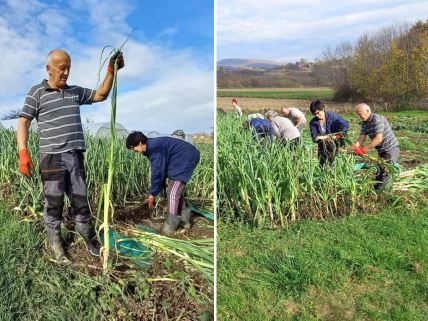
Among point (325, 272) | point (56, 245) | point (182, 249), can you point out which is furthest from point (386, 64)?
point (56, 245)

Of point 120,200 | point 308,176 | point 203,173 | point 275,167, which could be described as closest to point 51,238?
point 120,200

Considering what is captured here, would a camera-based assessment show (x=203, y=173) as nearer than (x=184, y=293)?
No

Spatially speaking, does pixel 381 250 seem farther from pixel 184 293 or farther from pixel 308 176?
pixel 184 293

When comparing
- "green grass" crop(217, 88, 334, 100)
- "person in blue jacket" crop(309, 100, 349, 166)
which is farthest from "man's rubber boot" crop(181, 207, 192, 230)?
"person in blue jacket" crop(309, 100, 349, 166)

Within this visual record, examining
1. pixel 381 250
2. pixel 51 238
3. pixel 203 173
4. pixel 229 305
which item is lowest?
pixel 229 305

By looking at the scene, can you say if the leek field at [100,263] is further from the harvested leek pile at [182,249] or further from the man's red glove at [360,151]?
the man's red glove at [360,151]

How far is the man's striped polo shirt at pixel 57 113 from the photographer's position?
233cm

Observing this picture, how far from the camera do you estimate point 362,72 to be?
13.1 ft

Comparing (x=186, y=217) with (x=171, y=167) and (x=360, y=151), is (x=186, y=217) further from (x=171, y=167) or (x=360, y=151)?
(x=360, y=151)

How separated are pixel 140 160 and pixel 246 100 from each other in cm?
183

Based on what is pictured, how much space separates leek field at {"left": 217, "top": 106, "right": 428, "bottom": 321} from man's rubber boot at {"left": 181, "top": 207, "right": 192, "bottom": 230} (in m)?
0.55

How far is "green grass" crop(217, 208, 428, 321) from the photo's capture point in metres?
2.89

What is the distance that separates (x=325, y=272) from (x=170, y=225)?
1.11 m

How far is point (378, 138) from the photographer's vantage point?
425 cm
